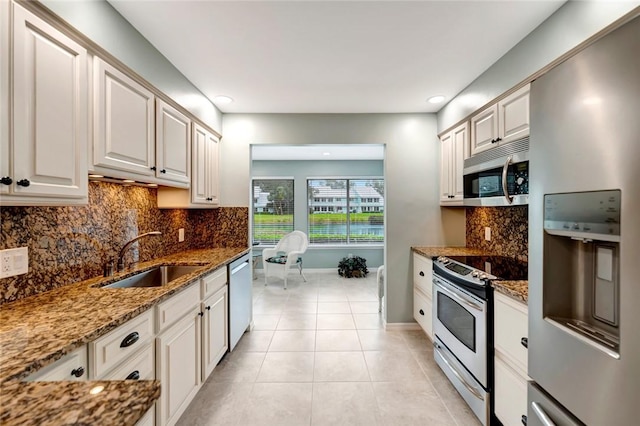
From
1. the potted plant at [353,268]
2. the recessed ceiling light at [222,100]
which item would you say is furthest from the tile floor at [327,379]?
the recessed ceiling light at [222,100]

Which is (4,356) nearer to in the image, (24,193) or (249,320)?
(24,193)

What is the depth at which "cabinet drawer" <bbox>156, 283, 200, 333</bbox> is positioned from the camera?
1.44m

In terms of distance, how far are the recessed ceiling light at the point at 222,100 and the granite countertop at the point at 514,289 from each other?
8.80ft

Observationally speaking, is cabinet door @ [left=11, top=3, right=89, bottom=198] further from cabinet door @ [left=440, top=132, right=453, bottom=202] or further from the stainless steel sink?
cabinet door @ [left=440, top=132, right=453, bottom=202]

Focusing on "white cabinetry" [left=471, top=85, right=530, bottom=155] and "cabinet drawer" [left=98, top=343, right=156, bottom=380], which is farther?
"white cabinetry" [left=471, top=85, right=530, bottom=155]

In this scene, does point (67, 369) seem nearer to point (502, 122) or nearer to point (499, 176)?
point (499, 176)

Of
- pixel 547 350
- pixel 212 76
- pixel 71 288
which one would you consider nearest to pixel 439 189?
pixel 547 350

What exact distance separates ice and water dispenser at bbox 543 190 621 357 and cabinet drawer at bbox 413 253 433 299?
1.56 meters

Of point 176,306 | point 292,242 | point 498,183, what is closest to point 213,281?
point 176,306

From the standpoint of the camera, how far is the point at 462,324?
1.97 meters

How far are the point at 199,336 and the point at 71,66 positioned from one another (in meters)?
1.70

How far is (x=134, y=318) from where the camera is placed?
1231 millimetres

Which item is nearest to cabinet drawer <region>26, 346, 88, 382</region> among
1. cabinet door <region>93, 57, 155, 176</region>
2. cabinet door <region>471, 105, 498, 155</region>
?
cabinet door <region>93, 57, 155, 176</region>

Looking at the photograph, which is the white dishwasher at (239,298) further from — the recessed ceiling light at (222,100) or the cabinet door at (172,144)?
the recessed ceiling light at (222,100)
